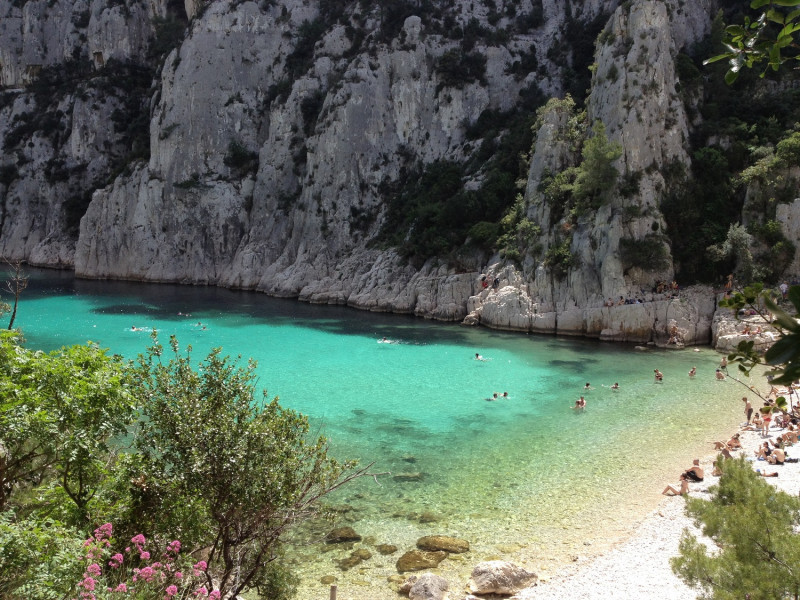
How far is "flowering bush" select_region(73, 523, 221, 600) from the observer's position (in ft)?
18.2

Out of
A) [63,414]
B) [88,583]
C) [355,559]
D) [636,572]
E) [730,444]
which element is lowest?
[355,559]

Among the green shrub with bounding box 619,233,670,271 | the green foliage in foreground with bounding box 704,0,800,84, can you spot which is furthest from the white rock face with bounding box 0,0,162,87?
the green foliage in foreground with bounding box 704,0,800,84

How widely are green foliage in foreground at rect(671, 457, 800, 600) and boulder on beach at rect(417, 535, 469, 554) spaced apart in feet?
19.4

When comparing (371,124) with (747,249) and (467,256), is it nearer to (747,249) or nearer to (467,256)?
(467,256)

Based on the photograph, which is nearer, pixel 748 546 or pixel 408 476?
pixel 748 546

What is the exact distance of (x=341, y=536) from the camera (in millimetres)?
12461

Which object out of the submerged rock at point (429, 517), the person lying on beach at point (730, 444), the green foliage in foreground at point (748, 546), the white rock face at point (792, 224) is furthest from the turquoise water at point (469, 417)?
the white rock face at point (792, 224)

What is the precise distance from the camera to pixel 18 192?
7588 centimetres

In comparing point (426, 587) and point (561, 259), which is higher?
point (561, 259)

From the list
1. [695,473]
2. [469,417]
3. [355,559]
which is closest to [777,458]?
[695,473]

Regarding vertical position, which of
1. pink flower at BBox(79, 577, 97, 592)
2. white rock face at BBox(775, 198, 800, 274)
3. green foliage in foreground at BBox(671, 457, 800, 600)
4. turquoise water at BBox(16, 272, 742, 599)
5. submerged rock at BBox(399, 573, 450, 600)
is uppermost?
white rock face at BBox(775, 198, 800, 274)

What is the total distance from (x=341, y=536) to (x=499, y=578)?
384cm

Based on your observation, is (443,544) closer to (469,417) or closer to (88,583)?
(88,583)

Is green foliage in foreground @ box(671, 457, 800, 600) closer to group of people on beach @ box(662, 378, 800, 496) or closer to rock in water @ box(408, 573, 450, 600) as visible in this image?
rock in water @ box(408, 573, 450, 600)
